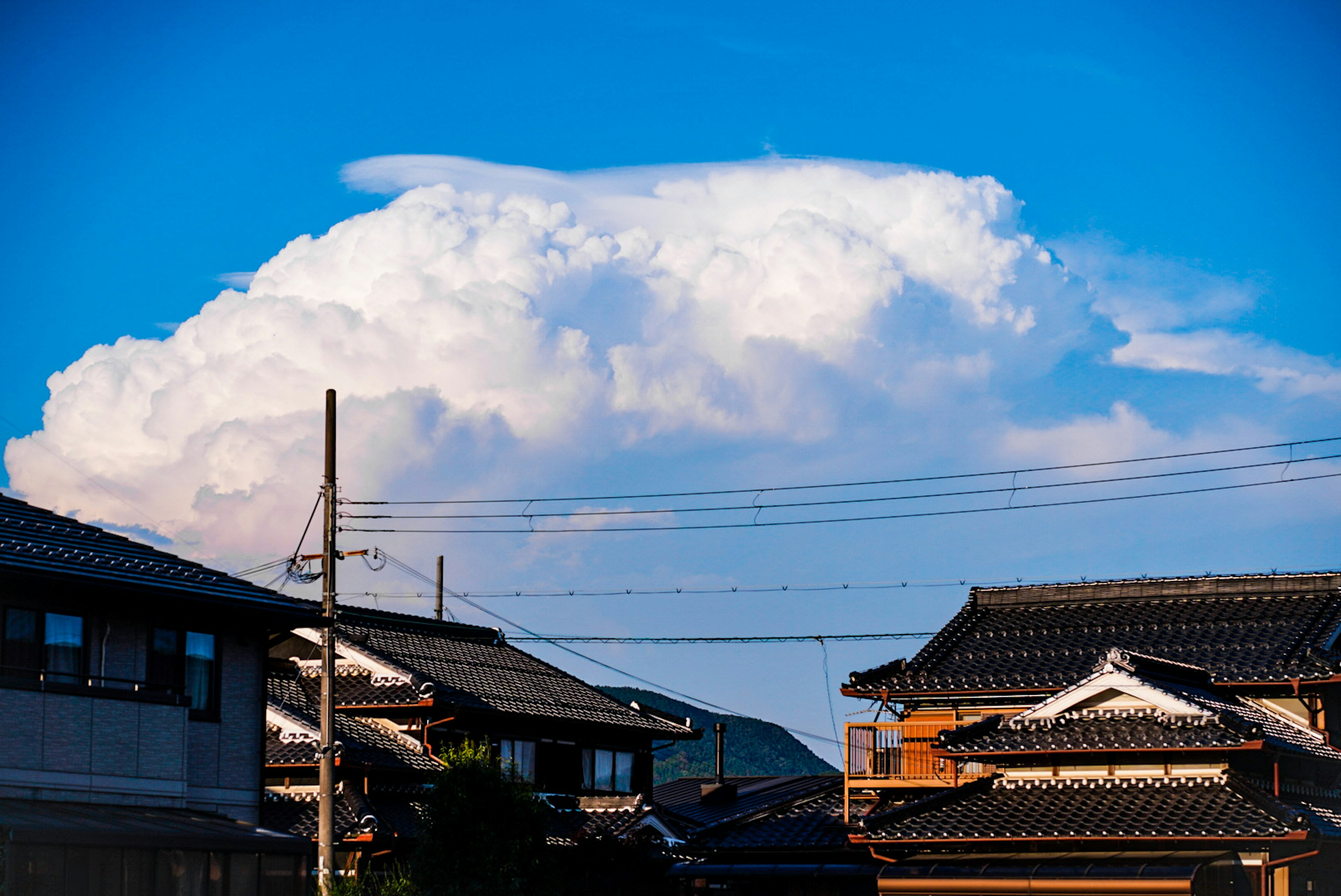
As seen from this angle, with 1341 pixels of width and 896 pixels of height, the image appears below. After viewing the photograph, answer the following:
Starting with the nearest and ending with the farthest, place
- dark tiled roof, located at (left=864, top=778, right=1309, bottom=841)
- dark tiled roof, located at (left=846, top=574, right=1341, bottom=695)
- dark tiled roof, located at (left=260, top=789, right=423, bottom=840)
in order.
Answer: dark tiled roof, located at (left=864, top=778, right=1309, bottom=841) → dark tiled roof, located at (left=260, top=789, right=423, bottom=840) → dark tiled roof, located at (left=846, top=574, right=1341, bottom=695)

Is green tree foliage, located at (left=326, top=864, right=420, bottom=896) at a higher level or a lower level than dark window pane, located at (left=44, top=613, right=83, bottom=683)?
lower

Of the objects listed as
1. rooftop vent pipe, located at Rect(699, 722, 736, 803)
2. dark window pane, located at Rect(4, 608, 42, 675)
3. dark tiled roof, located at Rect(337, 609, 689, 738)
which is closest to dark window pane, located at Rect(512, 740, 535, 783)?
dark tiled roof, located at Rect(337, 609, 689, 738)

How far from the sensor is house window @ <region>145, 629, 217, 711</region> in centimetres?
2547

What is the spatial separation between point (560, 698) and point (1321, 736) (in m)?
21.9

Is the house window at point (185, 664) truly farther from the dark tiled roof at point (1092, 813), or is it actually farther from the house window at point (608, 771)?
the house window at point (608, 771)

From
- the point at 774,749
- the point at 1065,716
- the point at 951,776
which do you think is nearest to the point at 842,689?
the point at 951,776

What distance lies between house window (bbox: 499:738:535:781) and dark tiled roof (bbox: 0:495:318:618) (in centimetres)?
1325

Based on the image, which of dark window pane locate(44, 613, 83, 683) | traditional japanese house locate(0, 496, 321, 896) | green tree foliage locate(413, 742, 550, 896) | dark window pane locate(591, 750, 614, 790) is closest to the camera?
traditional japanese house locate(0, 496, 321, 896)

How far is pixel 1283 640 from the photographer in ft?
114

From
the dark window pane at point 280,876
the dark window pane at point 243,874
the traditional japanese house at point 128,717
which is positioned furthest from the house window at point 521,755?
the dark window pane at point 243,874

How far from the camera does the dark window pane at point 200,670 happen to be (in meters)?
26.4

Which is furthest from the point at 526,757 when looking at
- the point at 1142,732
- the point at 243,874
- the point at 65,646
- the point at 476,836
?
the point at 65,646

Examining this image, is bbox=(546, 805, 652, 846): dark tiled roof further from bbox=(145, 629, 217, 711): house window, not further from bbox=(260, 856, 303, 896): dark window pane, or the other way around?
bbox=(260, 856, 303, 896): dark window pane

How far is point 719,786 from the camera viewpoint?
4803 cm
